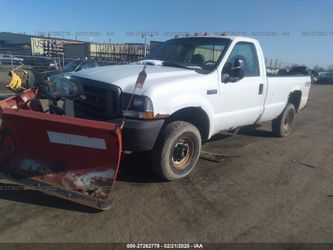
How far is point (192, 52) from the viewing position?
19.5ft

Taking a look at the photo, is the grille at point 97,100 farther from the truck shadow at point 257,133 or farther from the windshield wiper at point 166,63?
the truck shadow at point 257,133

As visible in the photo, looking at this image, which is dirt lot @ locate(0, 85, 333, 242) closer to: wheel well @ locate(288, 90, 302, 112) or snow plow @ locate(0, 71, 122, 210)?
snow plow @ locate(0, 71, 122, 210)

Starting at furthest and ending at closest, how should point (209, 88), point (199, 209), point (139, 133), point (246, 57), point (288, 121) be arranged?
point (288, 121)
point (246, 57)
point (209, 88)
point (139, 133)
point (199, 209)

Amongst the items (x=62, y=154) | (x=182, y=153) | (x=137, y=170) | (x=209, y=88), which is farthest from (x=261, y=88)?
(x=62, y=154)

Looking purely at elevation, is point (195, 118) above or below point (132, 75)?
below

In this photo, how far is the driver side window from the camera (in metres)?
5.64

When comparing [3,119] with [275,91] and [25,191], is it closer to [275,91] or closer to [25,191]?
[25,191]

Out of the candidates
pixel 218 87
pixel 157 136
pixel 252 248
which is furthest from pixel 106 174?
pixel 218 87

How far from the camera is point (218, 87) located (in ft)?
17.2

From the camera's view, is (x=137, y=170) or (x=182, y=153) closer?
(x=182, y=153)

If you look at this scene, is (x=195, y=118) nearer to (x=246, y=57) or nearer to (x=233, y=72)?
(x=233, y=72)

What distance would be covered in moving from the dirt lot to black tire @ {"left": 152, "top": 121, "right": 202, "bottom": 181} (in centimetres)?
17

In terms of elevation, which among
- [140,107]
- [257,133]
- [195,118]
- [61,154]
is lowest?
[257,133]

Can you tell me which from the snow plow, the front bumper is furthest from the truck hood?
the snow plow
